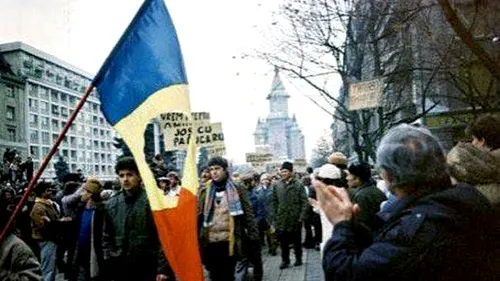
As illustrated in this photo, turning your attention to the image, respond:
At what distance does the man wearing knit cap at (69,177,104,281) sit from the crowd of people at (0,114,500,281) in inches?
0.4

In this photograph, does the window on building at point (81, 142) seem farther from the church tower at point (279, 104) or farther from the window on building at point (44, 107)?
the church tower at point (279, 104)

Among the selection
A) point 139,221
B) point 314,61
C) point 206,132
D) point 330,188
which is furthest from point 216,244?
point 314,61

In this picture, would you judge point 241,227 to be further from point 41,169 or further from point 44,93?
point 44,93

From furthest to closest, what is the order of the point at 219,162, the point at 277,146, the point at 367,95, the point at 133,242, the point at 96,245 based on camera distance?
the point at 277,146 < the point at 367,95 < the point at 219,162 < the point at 96,245 < the point at 133,242

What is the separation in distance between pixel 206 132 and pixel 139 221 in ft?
27.4

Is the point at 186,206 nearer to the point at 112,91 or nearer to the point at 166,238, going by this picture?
the point at 166,238

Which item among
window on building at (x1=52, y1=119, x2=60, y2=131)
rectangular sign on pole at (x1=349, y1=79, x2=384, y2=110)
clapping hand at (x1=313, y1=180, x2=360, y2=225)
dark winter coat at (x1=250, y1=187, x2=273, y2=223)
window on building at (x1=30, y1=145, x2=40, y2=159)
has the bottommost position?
dark winter coat at (x1=250, y1=187, x2=273, y2=223)

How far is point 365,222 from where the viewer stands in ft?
8.42

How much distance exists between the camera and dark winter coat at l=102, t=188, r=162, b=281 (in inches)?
209

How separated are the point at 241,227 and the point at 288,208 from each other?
175 inches

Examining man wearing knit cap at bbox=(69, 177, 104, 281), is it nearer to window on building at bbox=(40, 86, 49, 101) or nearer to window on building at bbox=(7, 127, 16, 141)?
window on building at bbox=(7, 127, 16, 141)

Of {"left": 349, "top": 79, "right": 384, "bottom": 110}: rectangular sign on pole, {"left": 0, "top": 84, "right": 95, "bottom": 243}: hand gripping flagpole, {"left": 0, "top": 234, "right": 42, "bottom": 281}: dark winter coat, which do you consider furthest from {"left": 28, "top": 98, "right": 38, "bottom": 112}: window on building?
{"left": 0, "top": 84, "right": 95, "bottom": 243}: hand gripping flagpole

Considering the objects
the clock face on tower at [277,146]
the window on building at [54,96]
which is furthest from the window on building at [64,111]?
the clock face on tower at [277,146]

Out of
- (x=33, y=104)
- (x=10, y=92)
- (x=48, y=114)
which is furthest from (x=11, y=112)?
(x=48, y=114)
